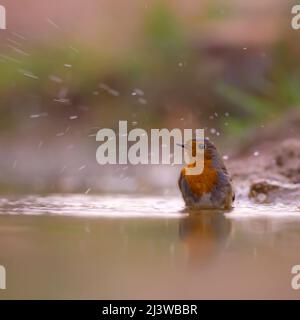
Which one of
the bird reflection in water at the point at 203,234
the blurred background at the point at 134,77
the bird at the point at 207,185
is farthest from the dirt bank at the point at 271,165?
the bird reflection in water at the point at 203,234

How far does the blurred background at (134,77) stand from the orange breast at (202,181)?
1.53 metres

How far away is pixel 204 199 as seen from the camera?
13.3 feet

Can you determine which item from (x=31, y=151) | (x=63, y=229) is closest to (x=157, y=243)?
(x=63, y=229)

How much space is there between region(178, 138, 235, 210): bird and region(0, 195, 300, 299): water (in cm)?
10

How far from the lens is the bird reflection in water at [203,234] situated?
282 cm

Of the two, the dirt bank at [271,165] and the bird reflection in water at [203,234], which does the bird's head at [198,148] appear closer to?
the bird reflection in water at [203,234]

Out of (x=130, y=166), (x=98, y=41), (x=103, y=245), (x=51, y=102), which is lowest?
(x=103, y=245)

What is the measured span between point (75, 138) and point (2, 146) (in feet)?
1.90

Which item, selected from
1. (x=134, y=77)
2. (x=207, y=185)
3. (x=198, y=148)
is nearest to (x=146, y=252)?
Result: (x=207, y=185)

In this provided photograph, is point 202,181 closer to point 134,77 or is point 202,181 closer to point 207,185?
point 207,185

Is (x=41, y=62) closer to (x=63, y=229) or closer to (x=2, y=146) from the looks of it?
(x=2, y=146)

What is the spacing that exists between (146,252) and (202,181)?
4.14 ft

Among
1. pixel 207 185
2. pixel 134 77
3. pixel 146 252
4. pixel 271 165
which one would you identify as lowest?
pixel 146 252

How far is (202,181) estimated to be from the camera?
13.3 ft
